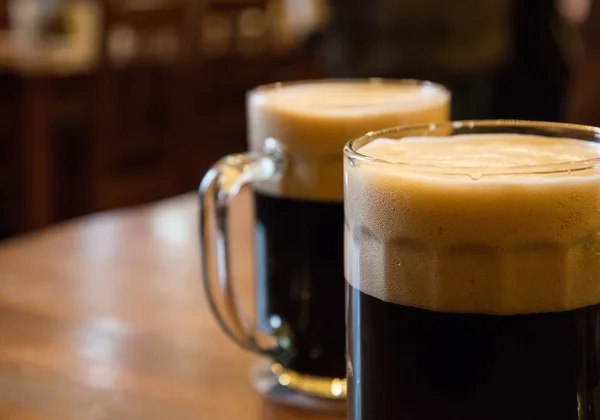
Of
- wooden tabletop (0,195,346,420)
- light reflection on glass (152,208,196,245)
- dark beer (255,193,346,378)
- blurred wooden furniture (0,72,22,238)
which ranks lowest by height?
blurred wooden furniture (0,72,22,238)

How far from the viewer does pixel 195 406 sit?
624 millimetres

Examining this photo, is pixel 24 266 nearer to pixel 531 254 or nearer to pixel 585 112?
pixel 531 254

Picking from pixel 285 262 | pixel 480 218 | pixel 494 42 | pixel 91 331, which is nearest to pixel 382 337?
pixel 480 218

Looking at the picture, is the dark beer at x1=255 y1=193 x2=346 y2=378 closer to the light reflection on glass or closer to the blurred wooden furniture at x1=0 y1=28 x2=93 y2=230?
the light reflection on glass

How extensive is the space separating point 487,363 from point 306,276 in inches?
8.4

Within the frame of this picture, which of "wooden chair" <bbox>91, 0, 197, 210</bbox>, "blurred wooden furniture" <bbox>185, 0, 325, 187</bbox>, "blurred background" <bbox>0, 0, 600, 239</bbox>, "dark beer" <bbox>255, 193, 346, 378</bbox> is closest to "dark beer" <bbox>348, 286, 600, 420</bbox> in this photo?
"dark beer" <bbox>255, 193, 346, 378</bbox>

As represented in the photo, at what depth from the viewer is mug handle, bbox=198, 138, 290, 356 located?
0.61 meters

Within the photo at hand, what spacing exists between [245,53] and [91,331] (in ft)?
9.00

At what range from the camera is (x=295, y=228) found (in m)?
0.61

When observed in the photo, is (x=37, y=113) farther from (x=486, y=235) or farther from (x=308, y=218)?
(x=486, y=235)

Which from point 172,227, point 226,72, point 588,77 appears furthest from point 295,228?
point 226,72

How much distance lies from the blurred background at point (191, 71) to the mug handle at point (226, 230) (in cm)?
96

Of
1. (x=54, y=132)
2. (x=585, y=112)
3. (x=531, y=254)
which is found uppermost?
(x=531, y=254)

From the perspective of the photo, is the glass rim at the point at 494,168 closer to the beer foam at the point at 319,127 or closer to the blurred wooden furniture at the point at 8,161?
the beer foam at the point at 319,127
